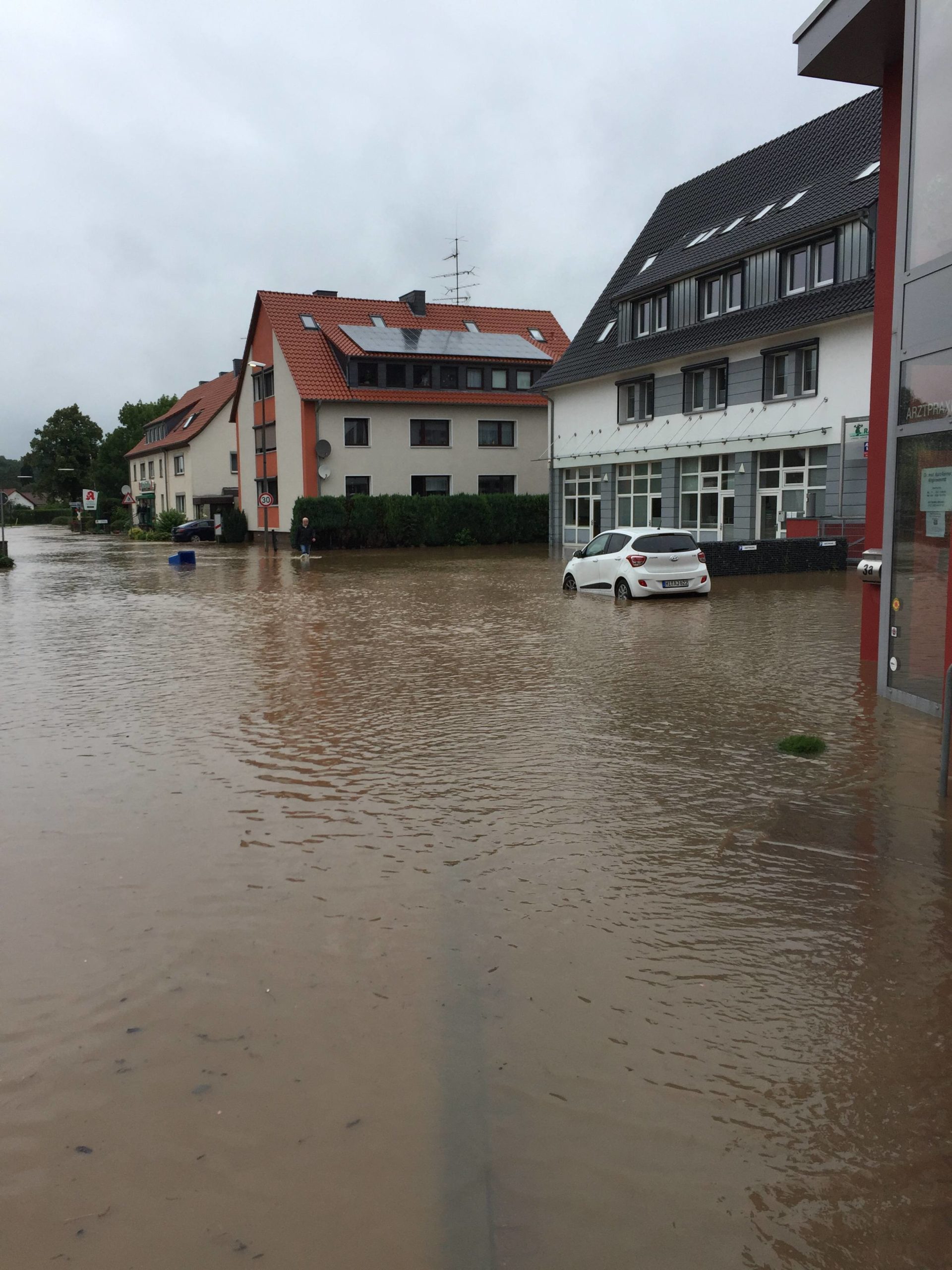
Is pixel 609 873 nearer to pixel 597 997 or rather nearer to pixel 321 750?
pixel 597 997

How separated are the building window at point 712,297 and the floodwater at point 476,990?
85.5 ft

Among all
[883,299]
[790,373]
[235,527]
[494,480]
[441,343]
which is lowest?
[235,527]

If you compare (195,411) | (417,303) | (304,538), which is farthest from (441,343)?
(195,411)

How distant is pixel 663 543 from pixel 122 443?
98616 millimetres

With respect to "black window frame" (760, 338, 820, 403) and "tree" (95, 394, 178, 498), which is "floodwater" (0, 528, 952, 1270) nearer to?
"black window frame" (760, 338, 820, 403)

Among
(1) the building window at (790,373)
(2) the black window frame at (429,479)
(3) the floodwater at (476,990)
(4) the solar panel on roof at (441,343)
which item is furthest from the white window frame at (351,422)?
(3) the floodwater at (476,990)

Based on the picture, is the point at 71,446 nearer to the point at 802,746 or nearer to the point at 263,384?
the point at 263,384

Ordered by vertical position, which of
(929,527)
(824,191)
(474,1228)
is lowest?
(474,1228)

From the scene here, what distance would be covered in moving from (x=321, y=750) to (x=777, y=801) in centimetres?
356

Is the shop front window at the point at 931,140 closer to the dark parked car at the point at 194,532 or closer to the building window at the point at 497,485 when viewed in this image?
the building window at the point at 497,485

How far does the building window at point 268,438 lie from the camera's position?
52000 millimetres

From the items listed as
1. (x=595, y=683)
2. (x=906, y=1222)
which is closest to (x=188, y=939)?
(x=906, y=1222)

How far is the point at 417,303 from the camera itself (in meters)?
54.5

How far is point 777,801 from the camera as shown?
7109 mm
